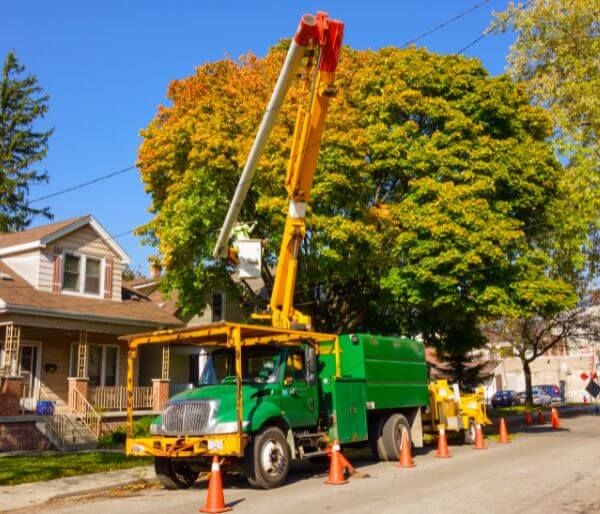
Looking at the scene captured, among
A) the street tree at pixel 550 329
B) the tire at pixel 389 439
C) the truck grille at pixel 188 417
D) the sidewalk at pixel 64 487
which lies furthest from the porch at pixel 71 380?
the street tree at pixel 550 329

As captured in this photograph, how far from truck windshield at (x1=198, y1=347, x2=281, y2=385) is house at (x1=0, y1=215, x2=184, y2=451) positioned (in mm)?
8854

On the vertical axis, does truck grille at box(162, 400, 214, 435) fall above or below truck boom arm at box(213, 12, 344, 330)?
below

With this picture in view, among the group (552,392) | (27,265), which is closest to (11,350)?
(27,265)

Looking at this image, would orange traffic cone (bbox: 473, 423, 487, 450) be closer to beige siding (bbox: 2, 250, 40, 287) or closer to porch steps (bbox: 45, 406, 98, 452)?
porch steps (bbox: 45, 406, 98, 452)

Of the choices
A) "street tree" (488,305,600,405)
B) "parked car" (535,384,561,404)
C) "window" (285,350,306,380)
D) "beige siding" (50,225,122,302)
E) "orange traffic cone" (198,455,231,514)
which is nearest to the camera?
"orange traffic cone" (198,455,231,514)

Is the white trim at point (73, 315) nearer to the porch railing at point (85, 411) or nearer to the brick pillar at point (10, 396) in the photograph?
the brick pillar at point (10, 396)

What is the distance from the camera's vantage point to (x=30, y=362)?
22672 mm

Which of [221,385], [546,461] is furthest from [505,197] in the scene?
[221,385]

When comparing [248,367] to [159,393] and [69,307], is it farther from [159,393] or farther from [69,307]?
[159,393]

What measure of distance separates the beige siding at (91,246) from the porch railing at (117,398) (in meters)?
4.14

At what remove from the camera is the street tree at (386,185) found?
1978 cm

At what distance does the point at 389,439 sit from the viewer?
48.1ft

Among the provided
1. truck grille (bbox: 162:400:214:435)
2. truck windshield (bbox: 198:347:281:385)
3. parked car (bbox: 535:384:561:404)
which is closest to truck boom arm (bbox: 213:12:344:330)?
truck windshield (bbox: 198:347:281:385)

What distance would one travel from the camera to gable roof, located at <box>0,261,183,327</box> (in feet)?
67.6
